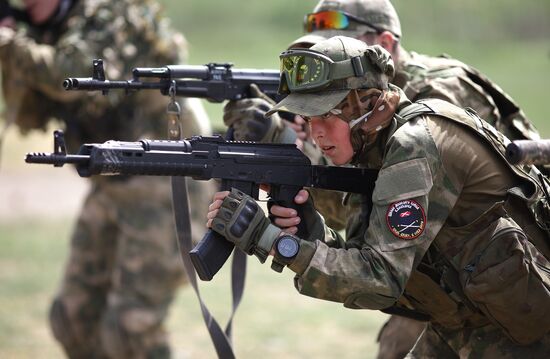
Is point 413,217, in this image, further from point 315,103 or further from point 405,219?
point 315,103

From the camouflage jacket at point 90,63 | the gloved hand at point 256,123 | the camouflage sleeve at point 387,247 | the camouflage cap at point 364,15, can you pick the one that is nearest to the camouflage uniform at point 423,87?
the camouflage cap at point 364,15

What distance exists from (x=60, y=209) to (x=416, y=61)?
12316 mm

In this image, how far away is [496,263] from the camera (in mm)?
4598

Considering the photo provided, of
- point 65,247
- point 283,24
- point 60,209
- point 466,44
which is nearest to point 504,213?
point 65,247

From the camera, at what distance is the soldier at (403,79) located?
19.2 ft

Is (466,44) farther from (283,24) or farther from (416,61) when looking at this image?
(416,61)

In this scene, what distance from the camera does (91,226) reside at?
9188 millimetres

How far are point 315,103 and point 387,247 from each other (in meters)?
0.65

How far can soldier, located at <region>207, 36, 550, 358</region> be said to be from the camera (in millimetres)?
4418

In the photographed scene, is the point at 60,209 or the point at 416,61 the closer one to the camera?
the point at 416,61

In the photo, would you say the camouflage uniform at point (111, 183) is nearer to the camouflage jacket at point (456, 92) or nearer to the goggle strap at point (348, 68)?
the camouflage jacket at point (456, 92)

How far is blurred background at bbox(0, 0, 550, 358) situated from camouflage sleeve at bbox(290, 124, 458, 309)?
5.97 meters

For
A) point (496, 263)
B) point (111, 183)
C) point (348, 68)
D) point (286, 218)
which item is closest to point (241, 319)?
point (111, 183)

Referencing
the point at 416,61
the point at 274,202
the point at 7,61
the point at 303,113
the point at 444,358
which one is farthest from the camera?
the point at 7,61
